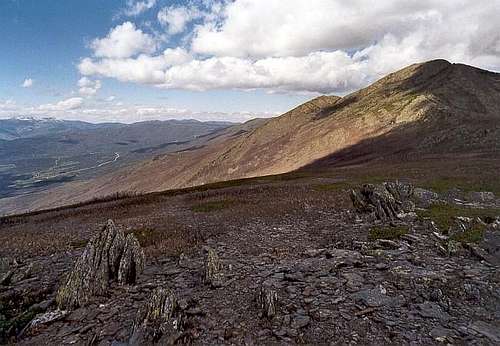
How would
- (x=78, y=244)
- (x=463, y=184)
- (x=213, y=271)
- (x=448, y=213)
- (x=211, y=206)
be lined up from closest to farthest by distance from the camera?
1. (x=213, y=271)
2. (x=78, y=244)
3. (x=448, y=213)
4. (x=211, y=206)
5. (x=463, y=184)

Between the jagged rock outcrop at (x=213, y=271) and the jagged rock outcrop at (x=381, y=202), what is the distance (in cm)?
1569

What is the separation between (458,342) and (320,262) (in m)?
7.88

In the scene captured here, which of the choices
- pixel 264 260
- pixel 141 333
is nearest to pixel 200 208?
pixel 264 260

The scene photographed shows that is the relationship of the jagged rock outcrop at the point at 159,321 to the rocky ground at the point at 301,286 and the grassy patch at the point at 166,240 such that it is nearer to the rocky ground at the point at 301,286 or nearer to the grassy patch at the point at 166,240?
the rocky ground at the point at 301,286

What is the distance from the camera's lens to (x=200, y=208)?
38.4m

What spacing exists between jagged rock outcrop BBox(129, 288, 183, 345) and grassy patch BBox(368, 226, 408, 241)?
14355mm

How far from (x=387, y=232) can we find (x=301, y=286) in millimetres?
10783

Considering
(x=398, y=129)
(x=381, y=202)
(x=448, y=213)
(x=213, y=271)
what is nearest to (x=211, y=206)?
(x=381, y=202)

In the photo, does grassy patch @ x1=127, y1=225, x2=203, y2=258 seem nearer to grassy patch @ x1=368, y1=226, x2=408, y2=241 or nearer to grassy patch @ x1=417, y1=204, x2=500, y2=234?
grassy patch @ x1=368, y1=226, x2=408, y2=241

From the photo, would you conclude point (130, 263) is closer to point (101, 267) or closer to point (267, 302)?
point (101, 267)

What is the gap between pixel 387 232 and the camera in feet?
77.9

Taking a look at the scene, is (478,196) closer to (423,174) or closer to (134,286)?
(423,174)

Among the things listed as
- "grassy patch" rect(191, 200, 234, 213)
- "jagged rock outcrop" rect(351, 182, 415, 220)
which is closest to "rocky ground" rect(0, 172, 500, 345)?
"jagged rock outcrop" rect(351, 182, 415, 220)

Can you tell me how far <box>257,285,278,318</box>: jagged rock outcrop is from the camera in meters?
13.3
